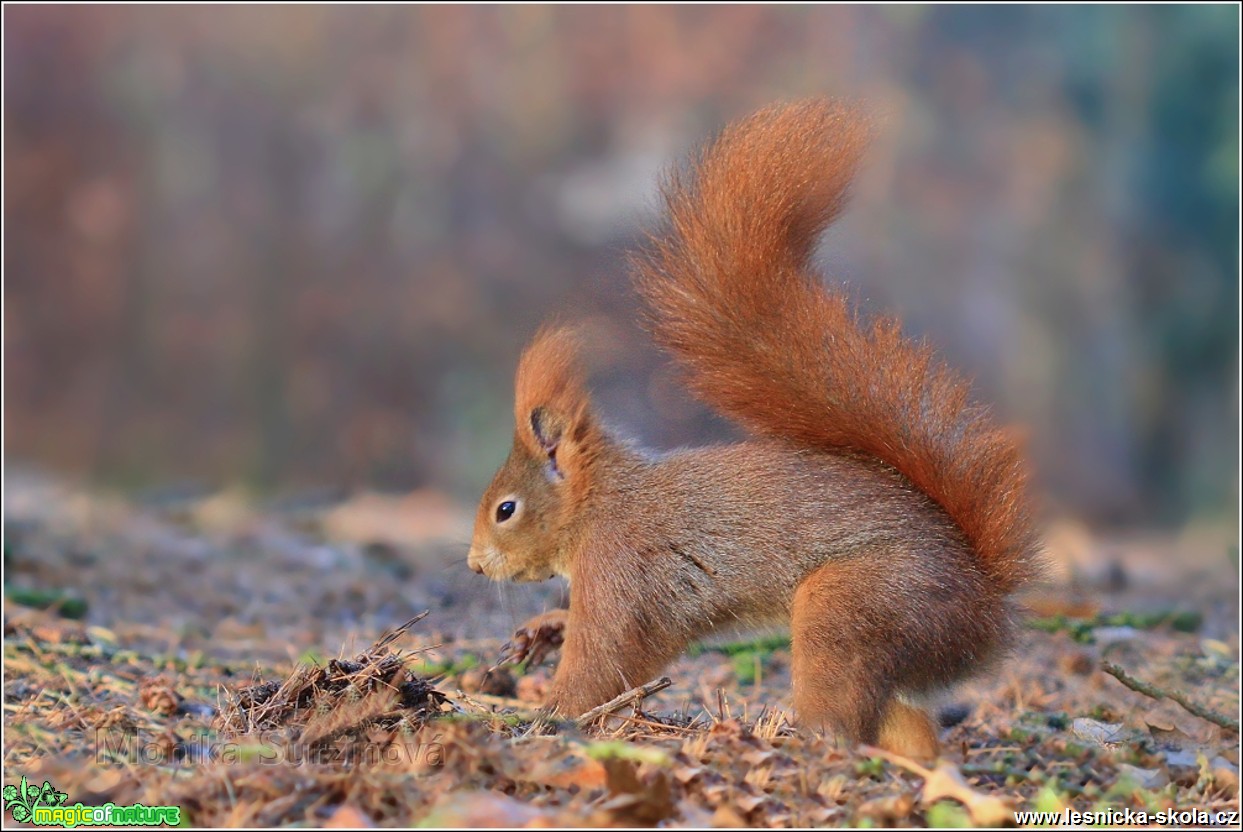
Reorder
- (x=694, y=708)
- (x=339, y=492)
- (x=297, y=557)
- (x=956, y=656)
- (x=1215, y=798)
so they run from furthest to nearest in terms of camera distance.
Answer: (x=339, y=492) → (x=297, y=557) → (x=694, y=708) → (x=956, y=656) → (x=1215, y=798)

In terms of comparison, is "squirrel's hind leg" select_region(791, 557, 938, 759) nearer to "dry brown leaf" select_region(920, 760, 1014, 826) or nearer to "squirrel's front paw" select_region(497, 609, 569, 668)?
"dry brown leaf" select_region(920, 760, 1014, 826)

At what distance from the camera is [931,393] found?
2.75m

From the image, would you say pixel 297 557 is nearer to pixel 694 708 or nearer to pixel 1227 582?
pixel 694 708

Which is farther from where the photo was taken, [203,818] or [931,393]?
[931,393]

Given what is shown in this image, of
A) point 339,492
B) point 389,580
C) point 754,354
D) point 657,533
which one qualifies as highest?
point 339,492

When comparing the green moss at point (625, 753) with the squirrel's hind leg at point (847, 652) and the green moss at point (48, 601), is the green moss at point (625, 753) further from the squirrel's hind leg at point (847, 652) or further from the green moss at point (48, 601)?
the green moss at point (48, 601)

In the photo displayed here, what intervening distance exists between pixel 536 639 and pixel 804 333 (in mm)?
1072

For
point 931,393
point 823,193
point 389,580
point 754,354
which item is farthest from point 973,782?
point 389,580

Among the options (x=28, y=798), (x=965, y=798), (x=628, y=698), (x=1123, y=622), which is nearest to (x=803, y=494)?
(x=628, y=698)

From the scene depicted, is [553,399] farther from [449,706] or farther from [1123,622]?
[1123,622]

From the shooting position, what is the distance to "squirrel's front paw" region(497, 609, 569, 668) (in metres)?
3.22

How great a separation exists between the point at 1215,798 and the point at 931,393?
98cm

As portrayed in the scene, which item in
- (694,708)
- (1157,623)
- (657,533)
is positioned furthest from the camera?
(1157,623)

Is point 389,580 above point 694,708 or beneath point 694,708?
above
